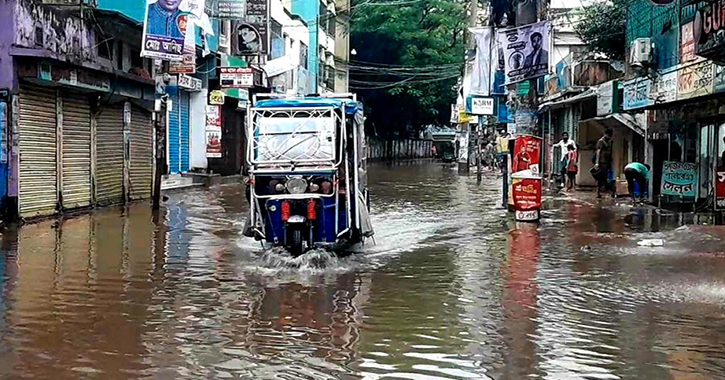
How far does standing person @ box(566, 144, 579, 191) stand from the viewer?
28.5 m

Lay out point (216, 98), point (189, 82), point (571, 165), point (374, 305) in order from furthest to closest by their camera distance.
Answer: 1. point (216, 98)
2. point (189, 82)
3. point (571, 165)
4. point (374, 305)

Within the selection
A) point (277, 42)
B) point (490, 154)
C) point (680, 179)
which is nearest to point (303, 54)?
point (277, 42)

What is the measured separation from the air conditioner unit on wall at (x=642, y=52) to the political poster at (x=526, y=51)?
426 cm

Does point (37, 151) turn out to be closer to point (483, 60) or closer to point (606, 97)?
point (483, 60)

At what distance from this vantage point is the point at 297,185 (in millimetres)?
12312

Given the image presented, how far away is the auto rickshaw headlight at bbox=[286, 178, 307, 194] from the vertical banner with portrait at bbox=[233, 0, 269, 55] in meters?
21.1

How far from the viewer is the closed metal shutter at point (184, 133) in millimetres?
33688

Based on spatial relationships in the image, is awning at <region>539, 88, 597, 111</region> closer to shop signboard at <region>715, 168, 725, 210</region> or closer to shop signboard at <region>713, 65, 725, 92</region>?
shop signboard at <region>715, 168, 725, 210</region>

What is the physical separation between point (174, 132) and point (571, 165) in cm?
1382

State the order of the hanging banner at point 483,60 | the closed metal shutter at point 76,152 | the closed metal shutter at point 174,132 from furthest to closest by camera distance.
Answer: the closed metal shutter at point 174,132, the hanging banner at point 483,60, the closed metal shutter at point 76,152

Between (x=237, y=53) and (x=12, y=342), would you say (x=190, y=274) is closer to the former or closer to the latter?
(x=12, y=342)

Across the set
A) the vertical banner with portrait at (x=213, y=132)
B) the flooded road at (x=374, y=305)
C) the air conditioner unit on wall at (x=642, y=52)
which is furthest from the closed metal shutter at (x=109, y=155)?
the air conditioner unit on wall at (x=642, y=52)

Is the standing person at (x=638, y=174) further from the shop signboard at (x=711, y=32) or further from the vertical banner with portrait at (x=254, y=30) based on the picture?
the vertical banner with portrait at (x=254, y=30)

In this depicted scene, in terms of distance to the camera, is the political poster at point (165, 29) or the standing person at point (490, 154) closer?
the political poster at point (165, 29)
